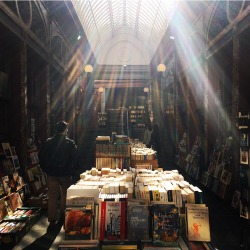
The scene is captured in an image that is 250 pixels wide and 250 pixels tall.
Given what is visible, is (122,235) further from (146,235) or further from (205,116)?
(205,116)

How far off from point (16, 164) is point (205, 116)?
5439 mm

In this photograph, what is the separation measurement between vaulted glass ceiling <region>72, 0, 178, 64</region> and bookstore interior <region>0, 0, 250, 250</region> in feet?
0.82

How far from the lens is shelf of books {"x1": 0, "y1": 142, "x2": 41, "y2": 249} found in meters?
Result: 4.44

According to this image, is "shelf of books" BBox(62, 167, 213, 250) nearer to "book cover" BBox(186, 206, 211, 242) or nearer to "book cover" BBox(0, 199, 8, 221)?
"book cover" BBox(186, 206, 211, 242)

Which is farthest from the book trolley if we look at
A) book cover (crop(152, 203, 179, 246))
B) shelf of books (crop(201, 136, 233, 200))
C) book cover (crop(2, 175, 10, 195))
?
shelf of books (crop(201, 136, 233, 200))

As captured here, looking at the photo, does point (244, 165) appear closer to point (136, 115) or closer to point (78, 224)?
point (78, 224)

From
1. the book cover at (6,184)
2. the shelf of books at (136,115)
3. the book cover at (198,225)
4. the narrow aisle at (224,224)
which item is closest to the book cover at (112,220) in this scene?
the book cover at (198,225)

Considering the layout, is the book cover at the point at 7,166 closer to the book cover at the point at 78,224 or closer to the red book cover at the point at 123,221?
the book cover at the point at 78,224

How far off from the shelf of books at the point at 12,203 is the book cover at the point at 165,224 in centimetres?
266

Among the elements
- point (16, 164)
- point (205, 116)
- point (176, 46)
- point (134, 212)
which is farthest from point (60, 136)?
point (176, 46)

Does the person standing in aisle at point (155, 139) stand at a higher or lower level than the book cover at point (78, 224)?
higher

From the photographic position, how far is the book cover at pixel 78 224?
271 cm

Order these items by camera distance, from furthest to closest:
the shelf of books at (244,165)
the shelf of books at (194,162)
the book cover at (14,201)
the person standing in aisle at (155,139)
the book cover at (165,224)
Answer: the person standing in aisle at (155,139)
the shelf of books at (194,162)
the book cover at (14,201)
the shelf of books at (244,165)
the book cover at (165,224)

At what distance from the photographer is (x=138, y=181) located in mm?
3572
